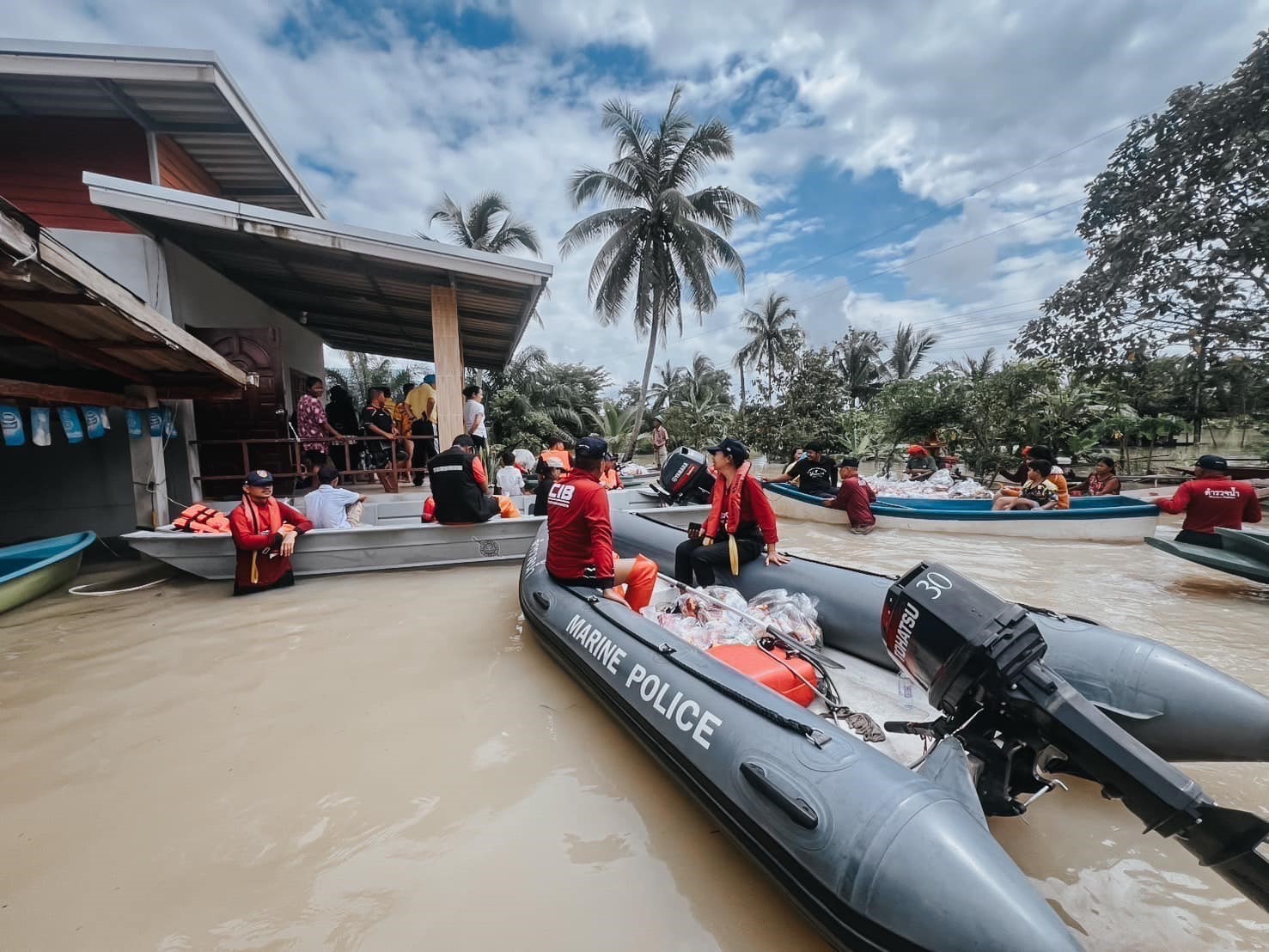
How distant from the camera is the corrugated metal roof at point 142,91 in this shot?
6051mm

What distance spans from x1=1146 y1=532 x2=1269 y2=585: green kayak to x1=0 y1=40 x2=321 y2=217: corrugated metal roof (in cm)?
1141

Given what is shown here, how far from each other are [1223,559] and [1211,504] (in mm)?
611

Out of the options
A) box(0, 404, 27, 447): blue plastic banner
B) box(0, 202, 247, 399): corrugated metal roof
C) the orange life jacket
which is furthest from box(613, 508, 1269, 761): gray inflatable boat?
box(0, 404, 27, 447): blue plastic banner

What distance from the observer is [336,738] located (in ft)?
9.06

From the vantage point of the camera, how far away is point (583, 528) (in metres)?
3.59

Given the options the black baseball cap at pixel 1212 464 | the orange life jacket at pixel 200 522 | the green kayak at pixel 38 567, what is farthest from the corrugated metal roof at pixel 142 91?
the black baseball cap at pixel 1212 464

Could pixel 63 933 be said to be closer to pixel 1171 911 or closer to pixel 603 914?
pixel 603 914

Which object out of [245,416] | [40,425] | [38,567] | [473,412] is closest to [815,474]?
[473,412]

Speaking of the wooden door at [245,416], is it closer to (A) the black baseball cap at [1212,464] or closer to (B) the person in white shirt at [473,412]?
(B) the person in white shirt at [473,412]

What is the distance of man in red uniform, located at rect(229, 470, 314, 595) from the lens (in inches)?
191

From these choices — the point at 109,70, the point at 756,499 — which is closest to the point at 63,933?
the point at 756,499

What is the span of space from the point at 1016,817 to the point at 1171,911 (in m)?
0.47

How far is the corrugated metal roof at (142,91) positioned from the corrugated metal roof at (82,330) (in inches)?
128

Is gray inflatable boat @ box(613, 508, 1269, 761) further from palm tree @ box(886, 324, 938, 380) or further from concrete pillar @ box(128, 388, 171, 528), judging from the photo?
palm tree @ box(886, 324, 938, 380)
